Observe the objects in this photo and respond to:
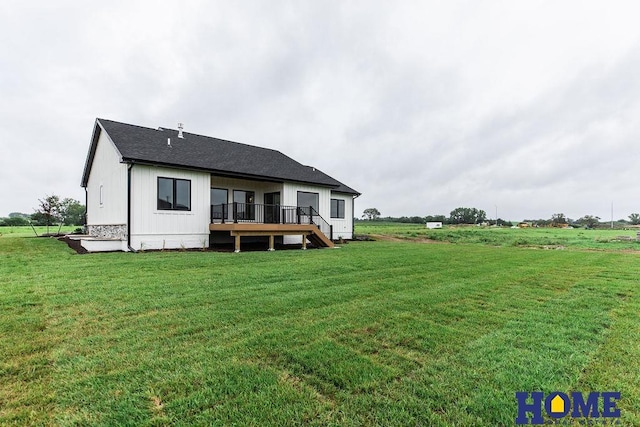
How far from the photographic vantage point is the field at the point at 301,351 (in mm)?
2037

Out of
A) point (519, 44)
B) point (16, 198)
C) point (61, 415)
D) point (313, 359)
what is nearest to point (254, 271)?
point (313, 359)

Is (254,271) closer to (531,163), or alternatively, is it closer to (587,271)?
(587,271)

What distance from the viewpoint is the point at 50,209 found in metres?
21.8

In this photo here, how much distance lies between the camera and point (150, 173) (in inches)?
476

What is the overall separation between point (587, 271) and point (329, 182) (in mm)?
12301

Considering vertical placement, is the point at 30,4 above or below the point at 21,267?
above

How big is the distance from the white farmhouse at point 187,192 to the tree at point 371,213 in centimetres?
6631

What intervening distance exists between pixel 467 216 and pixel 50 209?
8229 cm

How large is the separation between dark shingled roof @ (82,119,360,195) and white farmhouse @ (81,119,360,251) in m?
0.04

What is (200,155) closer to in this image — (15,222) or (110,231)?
(110,231)

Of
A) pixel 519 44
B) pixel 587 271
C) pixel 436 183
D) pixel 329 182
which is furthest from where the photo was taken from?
pixel 436 183

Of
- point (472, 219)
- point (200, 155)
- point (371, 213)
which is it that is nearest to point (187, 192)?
point (200, 155)

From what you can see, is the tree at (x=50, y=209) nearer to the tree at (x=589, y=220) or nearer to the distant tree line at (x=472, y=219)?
the distant tree line at (x=472, y=219)

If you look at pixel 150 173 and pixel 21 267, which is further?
pixel 150 173
